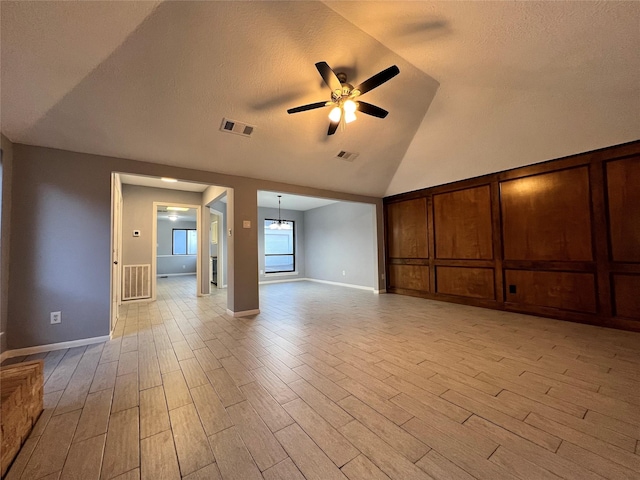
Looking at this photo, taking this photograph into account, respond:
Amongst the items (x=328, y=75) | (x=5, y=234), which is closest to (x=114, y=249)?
(x=5, y=234)

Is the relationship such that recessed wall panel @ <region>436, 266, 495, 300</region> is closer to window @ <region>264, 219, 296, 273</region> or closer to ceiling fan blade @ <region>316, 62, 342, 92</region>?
ceiling fan blade @ <region>316, 62, 342, 92</region>

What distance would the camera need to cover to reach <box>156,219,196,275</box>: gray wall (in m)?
10.4

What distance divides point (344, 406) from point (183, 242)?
37.4 ft

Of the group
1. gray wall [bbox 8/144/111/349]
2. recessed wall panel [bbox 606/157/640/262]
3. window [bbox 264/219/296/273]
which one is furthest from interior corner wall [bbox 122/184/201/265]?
recessed wall panel [bbox 606/157/640/262]

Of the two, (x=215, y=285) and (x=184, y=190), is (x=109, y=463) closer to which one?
(x=184, y=190)

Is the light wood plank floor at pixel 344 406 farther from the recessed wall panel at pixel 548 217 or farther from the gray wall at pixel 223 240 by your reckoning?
the gray wall at pixel 223 240

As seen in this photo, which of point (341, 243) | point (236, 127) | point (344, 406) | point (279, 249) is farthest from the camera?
point (279, 249)

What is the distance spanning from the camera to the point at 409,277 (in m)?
5.51

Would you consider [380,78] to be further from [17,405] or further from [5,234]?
[5,234]

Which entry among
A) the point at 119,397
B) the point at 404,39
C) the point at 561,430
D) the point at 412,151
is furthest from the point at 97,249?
the point at 412,151

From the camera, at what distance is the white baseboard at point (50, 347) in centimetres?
250

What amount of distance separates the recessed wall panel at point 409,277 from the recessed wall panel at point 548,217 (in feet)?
5.08

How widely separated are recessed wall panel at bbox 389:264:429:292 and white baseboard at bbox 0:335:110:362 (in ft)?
16.9

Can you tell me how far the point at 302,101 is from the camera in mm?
2865
